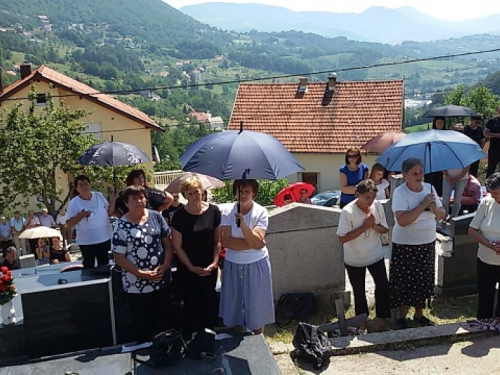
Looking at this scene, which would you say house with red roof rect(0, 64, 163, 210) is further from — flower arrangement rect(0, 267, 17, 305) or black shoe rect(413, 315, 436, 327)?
flower arrangement rect(0, 267, 17, 305)

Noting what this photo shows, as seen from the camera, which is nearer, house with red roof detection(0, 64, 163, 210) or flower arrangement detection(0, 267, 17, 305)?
flower arrangement detection(0, 267, 17, 305)

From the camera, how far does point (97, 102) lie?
3381cm

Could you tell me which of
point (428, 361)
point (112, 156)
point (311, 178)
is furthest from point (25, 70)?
point (428, 361)

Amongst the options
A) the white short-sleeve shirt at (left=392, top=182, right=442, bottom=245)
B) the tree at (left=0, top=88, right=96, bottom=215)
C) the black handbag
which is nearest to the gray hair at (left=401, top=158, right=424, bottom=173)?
the white short-sleeve shirt at (left=392, top=182, right=442, bottom=245)

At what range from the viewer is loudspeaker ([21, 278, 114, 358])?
454 cm

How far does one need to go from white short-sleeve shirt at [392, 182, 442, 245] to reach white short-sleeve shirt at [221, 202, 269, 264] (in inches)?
57.9

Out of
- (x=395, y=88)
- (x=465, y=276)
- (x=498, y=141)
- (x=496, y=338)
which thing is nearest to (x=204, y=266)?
(x=496, y=338)

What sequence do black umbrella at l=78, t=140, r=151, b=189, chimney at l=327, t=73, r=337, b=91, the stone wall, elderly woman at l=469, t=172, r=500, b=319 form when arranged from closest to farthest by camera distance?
elderly woman at l=469, t=172, r=500, b=319 < the stone wall < black umbrella at l=78, t=140, r=151, b=189 < chimney at l=327, t=73, r=337, b=91

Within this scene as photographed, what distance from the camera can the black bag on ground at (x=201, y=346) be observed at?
4340mm

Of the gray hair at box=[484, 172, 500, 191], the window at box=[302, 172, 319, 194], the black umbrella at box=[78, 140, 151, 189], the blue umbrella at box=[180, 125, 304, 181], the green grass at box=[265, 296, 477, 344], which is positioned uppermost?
the blue umbrella at box=[180, 125, 304, 181]

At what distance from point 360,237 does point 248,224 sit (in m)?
1.35

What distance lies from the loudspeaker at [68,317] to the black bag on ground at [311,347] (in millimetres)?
1657

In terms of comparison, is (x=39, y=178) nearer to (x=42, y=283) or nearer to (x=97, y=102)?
(x=97, y=102)

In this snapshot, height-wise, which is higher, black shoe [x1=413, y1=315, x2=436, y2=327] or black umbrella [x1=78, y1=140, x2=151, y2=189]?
black umbrella [x1=78, y1=140, x2=151, y2=189]
